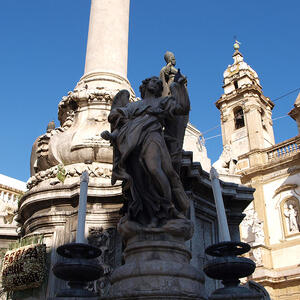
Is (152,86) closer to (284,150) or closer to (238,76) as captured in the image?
(284,150)

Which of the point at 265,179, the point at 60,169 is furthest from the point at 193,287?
the point at 265,179

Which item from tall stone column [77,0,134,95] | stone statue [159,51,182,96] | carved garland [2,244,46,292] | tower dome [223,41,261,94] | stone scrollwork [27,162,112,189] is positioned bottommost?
carved garland [2,244,46,292]

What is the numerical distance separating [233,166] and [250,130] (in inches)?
918

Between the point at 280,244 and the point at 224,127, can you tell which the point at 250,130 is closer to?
the point at 224,127

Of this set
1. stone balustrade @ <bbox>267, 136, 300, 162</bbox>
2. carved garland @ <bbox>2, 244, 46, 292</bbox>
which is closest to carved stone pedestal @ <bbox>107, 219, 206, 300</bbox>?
carved garland @ <bbox>2, 244, 46, 292</bbox>

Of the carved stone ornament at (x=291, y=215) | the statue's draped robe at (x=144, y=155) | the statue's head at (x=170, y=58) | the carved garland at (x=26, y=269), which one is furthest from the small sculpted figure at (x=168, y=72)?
the carved stone ornament at (x=291, y=215)

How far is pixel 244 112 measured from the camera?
32719 millimetres

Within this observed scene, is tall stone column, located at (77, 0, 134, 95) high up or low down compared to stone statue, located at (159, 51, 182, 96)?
up

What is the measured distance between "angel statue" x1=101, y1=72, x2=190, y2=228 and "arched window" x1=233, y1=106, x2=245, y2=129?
29.3 metres

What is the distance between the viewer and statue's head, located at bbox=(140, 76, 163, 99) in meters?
5.37

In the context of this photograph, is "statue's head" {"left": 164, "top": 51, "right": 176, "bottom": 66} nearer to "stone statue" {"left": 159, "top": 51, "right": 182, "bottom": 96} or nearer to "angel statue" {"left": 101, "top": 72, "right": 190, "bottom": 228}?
"stone statue" {"left": 159, "top": 51, "right": 182, "bottom": 96}

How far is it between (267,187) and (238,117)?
8030 mm

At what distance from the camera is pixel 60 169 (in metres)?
7.46

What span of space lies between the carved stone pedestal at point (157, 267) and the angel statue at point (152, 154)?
0.16 m
